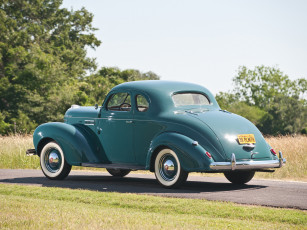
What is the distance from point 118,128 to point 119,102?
0.71 metres

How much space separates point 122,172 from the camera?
13477 millimetres

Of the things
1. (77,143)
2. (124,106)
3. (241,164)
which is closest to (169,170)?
(241,164)

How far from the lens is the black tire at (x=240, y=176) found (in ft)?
36.9

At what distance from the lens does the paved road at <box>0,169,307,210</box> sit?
29.2ft

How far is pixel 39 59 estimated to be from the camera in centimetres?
4544

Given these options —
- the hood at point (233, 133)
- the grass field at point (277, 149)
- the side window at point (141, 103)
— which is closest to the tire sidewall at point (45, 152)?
the side window at point (141, 103)

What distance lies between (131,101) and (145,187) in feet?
5.90

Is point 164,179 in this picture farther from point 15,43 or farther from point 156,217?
point 15,43

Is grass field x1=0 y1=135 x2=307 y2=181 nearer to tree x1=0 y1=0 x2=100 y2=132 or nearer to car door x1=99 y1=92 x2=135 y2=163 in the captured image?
car door x1=99 y1=92 x2=135 y2=163

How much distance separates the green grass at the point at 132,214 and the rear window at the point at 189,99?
2.54 m

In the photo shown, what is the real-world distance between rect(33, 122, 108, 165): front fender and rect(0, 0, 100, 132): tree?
1176 inches

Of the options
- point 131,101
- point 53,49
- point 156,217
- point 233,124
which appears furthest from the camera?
point 53,49

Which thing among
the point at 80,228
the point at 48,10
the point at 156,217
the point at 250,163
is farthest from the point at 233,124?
the point at 48,10

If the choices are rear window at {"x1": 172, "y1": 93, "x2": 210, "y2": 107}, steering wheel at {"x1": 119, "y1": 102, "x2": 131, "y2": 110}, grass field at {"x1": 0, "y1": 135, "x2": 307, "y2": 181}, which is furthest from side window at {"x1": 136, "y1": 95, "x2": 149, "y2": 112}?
grass field at {"x1": 0, "y1": 135, "x2": 307, "y2": 181}
